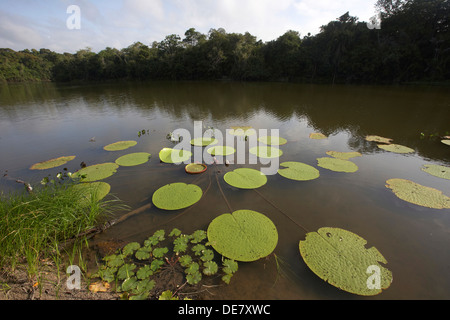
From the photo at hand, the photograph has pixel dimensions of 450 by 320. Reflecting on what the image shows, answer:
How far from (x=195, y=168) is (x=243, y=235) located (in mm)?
2028

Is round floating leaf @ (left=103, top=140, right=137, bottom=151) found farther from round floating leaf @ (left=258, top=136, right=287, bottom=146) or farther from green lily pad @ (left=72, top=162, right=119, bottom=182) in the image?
round floating leaf @ (left=258, top=136, right=287, bottom=146)

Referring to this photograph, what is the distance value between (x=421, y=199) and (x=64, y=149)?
789cm

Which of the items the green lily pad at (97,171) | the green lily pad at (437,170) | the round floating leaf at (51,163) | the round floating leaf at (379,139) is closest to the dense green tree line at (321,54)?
the round floating leaf at (379,139)

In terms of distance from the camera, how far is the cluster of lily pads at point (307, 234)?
1901 millimetres

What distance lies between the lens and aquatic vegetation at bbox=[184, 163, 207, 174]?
12.6 ft

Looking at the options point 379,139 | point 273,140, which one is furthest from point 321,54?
point 273,140

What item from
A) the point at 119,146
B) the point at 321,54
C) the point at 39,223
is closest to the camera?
the point at 39,223

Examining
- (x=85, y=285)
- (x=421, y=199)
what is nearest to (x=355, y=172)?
(x=421, y=199)

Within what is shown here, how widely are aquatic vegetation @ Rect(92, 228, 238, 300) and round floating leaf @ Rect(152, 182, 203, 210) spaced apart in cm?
58

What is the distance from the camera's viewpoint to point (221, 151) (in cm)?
472

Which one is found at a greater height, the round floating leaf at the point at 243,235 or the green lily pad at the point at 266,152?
the green lily pad at the point at 266,152

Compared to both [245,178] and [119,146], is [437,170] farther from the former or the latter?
[119,146]

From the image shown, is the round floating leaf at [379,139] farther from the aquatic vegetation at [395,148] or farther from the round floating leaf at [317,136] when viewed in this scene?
the round floating leaf at [317,136]

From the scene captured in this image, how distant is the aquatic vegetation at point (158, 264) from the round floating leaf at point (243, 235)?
0.11 metres
